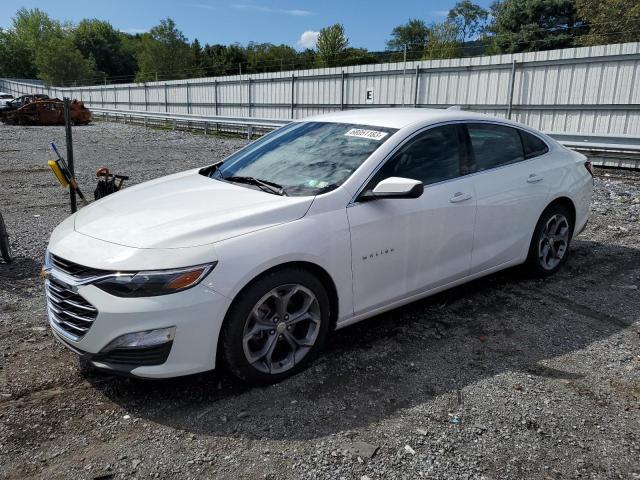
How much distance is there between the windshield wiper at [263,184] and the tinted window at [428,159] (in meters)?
0.63

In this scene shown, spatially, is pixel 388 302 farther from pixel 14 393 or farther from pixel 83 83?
pixel 83 83

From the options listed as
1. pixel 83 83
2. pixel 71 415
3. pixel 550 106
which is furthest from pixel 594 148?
pixel 83 83

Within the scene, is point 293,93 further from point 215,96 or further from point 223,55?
point 223,55

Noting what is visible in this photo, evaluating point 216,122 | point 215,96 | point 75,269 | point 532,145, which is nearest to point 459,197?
Result: point 532,145

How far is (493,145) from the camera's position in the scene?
464cm

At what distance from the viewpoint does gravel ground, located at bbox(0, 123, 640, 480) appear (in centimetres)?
269

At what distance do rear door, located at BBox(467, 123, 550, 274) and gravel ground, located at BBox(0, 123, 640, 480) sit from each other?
50 centimetres

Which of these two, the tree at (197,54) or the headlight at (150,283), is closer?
the headlight at (150,283)

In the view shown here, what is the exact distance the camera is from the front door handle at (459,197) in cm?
409

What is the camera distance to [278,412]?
3088mm

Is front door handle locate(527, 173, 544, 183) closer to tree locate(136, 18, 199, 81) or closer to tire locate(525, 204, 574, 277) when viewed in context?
tire locate(525, 204, 574, 277)

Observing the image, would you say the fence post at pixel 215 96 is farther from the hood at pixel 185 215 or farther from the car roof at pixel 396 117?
the hood at pixel 185 215

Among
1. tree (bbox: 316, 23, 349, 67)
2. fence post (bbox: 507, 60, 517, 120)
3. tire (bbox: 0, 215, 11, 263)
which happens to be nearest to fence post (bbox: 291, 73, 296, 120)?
fence post (bbox: 507, 60, 517, 120)

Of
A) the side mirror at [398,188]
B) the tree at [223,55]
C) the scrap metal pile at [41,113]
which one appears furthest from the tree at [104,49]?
the side mirror at [398,188]
